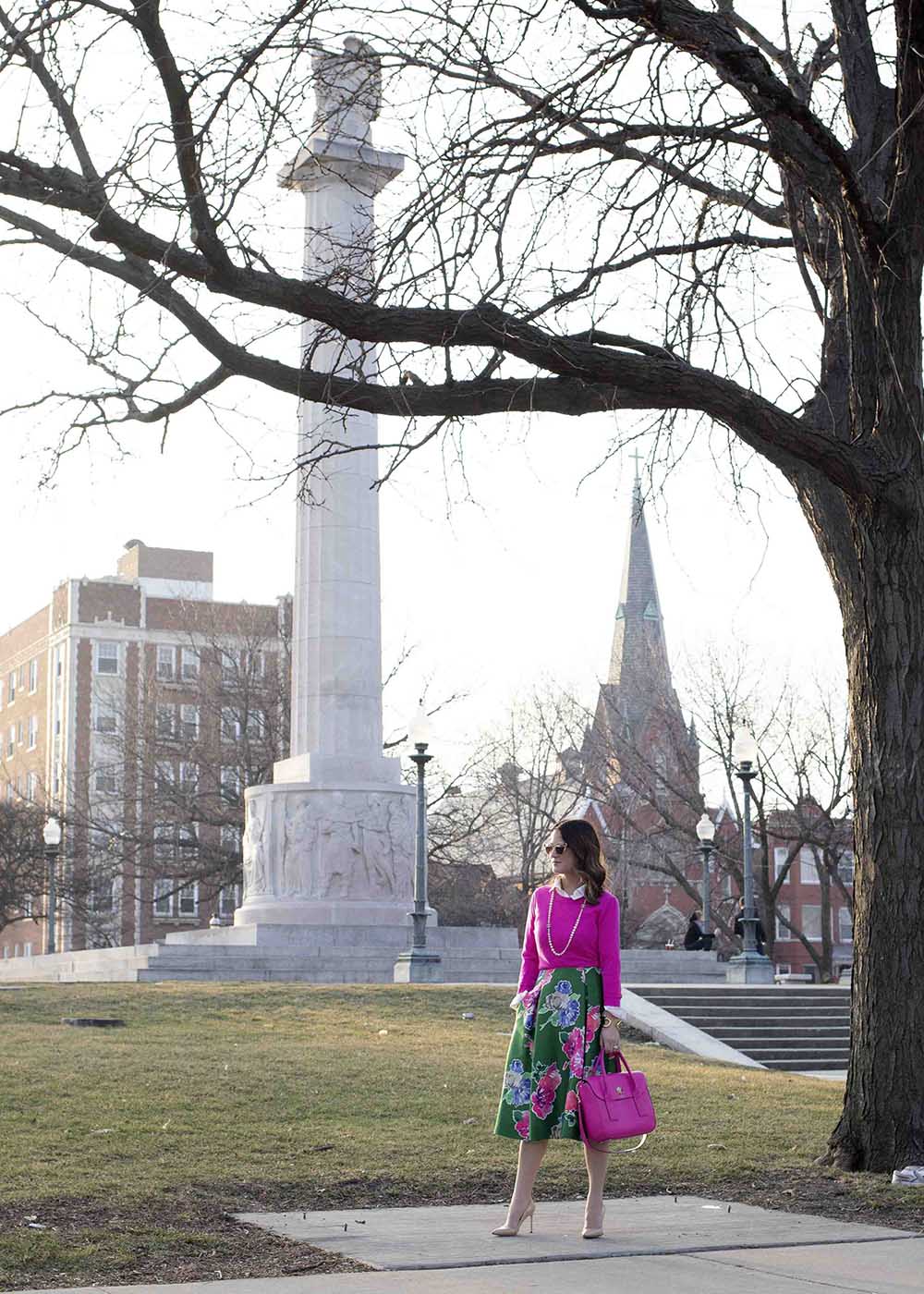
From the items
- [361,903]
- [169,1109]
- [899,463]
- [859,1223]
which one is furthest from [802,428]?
[361,903]

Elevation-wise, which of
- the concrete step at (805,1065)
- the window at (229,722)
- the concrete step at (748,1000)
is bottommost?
the concrete step at (805,1065)

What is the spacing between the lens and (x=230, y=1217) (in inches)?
A: 305

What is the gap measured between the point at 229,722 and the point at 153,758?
2374 mm

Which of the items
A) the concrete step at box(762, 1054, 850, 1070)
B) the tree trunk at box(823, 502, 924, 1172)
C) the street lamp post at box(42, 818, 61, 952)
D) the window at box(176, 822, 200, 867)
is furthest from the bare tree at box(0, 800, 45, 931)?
the tree trunk at box(823, 502, 924, 1172)

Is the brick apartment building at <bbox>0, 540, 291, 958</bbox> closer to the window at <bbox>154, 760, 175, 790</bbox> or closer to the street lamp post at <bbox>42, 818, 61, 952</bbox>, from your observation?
the window at <bbox>154, 760, 175, 790</bbox>

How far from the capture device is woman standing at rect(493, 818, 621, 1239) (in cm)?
734

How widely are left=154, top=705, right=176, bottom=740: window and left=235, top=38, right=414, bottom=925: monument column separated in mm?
15384

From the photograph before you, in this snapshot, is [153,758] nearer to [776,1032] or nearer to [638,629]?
[638,629]

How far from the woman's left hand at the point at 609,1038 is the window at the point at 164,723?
142 feet

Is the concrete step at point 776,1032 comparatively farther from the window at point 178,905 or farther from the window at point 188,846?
the window at point 178,905

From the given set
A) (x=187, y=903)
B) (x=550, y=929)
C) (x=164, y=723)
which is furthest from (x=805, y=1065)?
(x=187, y=903)

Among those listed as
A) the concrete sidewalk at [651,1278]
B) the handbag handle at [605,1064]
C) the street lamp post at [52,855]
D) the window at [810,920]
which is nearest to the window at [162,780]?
the street lamp post at [52,855]

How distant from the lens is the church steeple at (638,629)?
5116 cm

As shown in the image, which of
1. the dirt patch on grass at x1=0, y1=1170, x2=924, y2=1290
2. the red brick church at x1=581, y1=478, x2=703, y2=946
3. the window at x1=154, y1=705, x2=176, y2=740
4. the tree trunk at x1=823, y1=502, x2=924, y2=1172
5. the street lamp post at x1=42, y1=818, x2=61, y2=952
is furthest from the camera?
the window at x1=154, y1=705, x2=176, y2=740
